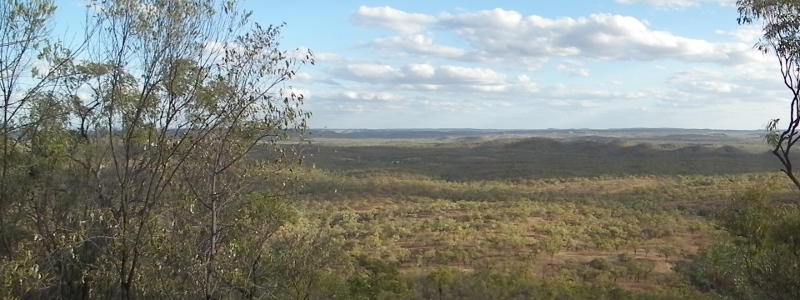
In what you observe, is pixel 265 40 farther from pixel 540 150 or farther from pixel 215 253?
pixel 540 150

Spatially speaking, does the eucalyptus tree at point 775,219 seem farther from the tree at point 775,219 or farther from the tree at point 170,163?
the tree at point 170,163

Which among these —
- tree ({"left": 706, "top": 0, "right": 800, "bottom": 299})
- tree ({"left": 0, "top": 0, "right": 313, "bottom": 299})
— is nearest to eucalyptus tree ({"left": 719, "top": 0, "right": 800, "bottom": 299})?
tree ({"left": 706, "top": 0, "right": 800, "bottom": 299})

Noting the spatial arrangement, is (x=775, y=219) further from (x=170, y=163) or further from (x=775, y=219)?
(x=170, y=163)

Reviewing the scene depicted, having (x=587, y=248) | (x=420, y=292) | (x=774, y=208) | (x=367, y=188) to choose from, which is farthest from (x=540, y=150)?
(x=774, y=208)

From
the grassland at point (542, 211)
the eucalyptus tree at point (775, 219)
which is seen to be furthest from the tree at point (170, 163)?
the eucalyptus tree at point (775, 219)

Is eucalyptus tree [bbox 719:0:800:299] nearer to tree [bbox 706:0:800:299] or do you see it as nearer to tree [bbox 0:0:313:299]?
tree [bbox 706:0:800:299]

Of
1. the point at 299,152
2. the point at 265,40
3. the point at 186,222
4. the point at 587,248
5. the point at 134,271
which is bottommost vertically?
the point at 587,248

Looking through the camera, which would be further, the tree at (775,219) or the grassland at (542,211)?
the grassland at (542,211)

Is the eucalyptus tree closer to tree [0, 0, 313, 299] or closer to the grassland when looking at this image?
the grassland

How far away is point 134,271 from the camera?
26.6 feet

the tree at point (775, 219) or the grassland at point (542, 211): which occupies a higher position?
the tree at point (775, 219)

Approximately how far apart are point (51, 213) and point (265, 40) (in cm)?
558

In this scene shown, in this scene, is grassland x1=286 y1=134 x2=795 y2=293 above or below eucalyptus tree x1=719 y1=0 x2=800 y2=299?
below

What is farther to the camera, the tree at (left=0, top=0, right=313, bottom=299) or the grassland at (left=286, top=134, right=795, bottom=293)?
the grassland at (left=286, top=134, right=795, bottom=293)
